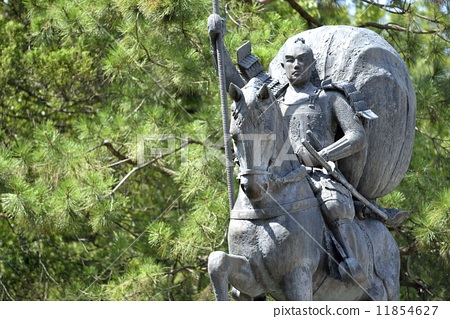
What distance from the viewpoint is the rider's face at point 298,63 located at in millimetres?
6547

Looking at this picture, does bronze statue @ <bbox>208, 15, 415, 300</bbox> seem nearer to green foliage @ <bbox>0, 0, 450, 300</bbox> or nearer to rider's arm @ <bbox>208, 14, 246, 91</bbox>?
rider's arm @ <bbox>208, 14, 246, 91</bbox>

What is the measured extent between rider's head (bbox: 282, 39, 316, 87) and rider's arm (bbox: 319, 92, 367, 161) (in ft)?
0.68

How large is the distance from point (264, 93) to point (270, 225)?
0.72m

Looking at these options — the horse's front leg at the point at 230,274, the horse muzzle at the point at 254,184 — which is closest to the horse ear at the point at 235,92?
the horse muzzle at the point at 254,184

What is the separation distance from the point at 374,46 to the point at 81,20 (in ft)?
15.0

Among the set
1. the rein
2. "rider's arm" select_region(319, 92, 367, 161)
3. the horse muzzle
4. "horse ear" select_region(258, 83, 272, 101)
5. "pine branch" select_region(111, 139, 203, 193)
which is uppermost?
"horse ear" select_region(258, 83, 272, 101)

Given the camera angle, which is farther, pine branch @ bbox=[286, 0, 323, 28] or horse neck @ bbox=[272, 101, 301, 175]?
pine branch @ bbox=[286, 0, 323, 28]

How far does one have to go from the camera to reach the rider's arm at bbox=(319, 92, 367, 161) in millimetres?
6457

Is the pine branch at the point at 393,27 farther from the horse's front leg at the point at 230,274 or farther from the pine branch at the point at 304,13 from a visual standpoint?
the horse's front leg at the point at 230,274

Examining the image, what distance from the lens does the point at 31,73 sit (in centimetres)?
1224

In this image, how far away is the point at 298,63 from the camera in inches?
258

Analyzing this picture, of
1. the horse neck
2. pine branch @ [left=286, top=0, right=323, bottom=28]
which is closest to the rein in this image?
the horse neck

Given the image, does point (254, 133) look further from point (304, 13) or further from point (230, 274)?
point (304, 13)

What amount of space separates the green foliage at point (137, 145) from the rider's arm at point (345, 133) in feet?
8.97
